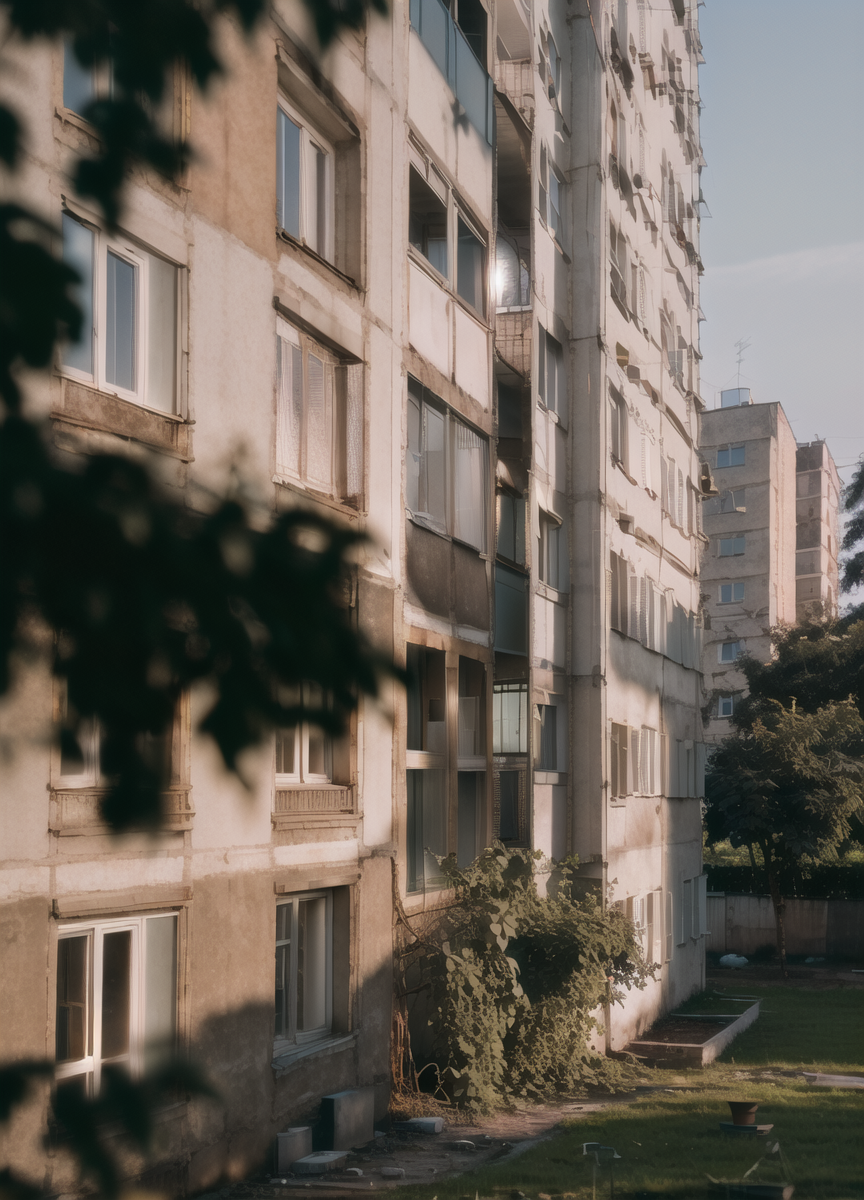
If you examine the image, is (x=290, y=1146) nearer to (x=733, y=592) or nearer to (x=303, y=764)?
(x=303, y=764)

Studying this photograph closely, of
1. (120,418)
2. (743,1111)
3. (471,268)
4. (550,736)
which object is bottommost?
(743,1111)

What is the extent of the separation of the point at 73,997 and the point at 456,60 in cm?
1309

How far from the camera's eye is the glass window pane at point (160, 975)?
10.3 m

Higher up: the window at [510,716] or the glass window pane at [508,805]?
the window at [510,716]

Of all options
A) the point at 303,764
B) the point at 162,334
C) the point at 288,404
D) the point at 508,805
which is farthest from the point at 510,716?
the point at 162,334

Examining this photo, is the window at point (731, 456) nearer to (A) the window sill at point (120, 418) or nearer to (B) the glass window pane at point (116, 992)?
(A) the window sill at point (120, 418)

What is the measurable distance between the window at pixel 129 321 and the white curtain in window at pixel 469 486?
23.0 feet

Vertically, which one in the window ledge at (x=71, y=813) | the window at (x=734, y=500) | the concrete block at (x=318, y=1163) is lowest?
the concrete block at (x=318, y=1163)

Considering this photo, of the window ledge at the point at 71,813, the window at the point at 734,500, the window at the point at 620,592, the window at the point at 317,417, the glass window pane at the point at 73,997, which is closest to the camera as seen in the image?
the window ledge at the point at 71,813

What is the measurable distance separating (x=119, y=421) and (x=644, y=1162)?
891 cm

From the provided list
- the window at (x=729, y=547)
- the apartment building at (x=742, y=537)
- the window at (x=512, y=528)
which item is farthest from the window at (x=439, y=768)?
the window at (x=729, y=547)

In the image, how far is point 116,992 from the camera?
9992 millimetres

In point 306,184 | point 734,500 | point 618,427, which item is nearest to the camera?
point 306,184

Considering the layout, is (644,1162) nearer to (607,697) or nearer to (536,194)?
(607,697)
